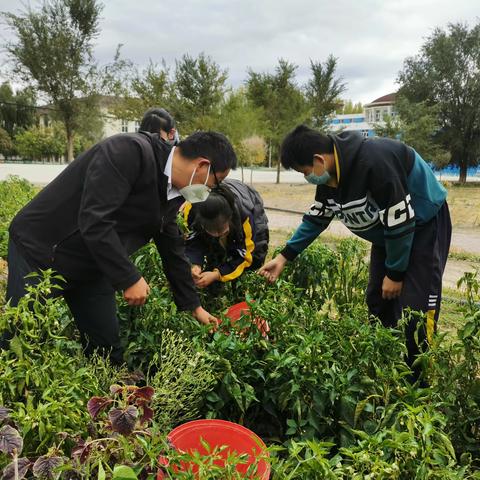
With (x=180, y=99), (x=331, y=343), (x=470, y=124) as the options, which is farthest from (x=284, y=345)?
(x=470, y=124)

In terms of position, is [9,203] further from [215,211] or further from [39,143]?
[39,143]

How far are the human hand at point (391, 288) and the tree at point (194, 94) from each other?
16.6 metres

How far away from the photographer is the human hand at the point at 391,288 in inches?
104

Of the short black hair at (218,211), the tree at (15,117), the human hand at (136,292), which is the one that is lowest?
the human hand at (136,292)

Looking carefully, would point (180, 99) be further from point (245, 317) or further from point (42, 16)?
point (245, 317)

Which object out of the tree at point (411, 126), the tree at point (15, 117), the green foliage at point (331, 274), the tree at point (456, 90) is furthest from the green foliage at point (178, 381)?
the tree at point (15, 117)

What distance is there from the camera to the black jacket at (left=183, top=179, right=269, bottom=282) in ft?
10.6

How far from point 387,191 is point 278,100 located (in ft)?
62.5

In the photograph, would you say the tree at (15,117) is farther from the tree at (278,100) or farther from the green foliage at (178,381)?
the green foliage at (178,381)

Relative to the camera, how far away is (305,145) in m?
2.46

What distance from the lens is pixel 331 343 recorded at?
6.84 ft

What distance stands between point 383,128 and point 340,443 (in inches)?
904

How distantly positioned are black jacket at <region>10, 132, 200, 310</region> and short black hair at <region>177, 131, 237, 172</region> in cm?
10

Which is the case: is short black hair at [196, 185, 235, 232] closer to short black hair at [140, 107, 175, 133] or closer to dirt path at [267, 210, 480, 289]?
short black hair at [140, 107, 175, 133]
